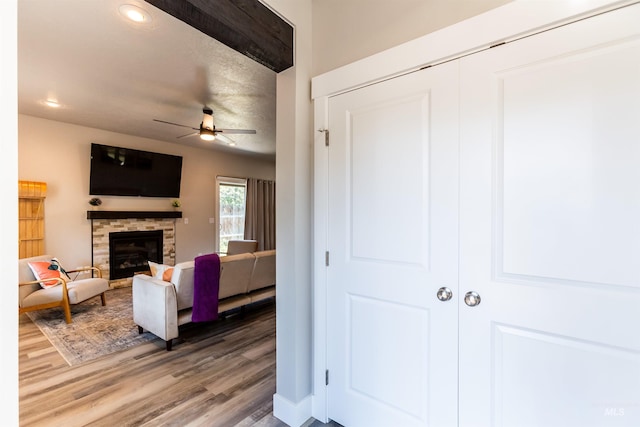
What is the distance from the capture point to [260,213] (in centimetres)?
754

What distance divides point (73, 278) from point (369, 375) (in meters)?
5.13

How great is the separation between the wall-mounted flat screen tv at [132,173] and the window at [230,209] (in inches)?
45.1

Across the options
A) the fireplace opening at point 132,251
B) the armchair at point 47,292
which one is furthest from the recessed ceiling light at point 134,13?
the fireplace opening at point 132,251

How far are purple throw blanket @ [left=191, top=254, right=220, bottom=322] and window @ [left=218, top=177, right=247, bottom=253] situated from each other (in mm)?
3735

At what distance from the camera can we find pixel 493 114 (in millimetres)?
1284

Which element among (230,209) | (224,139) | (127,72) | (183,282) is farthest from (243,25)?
(230,209)

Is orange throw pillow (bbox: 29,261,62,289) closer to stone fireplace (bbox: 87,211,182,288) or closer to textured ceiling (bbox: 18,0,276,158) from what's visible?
stone fireplace (bbox: 87,211,182,288)

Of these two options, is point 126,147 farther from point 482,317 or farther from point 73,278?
point 482,317

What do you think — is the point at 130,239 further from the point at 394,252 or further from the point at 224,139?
the point at 394,252

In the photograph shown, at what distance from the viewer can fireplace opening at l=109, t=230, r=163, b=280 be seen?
511 cm

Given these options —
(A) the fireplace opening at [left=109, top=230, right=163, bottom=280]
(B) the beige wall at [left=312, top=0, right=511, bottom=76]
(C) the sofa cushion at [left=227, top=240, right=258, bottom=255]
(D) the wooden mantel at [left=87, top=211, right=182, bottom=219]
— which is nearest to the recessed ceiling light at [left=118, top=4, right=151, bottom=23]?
(B) the beige wall at [left=312, top=0, right=511, bottom=76]

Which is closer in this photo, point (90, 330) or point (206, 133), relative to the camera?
point (90, 330)

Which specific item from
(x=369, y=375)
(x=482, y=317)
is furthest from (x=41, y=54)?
(x=482, y=317)

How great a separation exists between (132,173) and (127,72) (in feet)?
9.18
